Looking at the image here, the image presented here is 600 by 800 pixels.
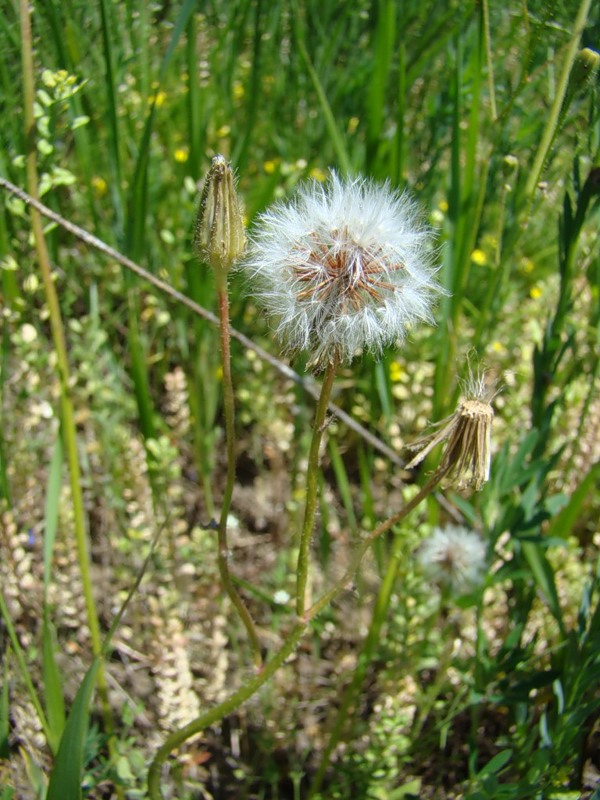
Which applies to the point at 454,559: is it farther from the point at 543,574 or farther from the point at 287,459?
the point at 287,459

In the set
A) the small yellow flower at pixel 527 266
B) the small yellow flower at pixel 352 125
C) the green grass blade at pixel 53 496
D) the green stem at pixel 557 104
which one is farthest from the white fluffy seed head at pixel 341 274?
the small yellow flower at pixel 527 266

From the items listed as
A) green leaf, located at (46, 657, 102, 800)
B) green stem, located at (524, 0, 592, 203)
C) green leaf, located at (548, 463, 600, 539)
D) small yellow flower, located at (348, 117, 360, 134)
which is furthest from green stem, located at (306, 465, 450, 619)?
small yellow flower, located at (348, 117, 360, 134)

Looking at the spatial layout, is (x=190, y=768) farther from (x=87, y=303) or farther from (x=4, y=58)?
(x=4, y=58)

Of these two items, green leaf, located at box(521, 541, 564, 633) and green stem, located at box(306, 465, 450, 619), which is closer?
green stem, located at box(306, 465, 450, 619)

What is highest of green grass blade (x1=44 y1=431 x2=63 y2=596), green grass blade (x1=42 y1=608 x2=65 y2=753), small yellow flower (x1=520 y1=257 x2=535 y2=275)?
small yellow flower (x1=520 y1=257 x2=535 y2=275)

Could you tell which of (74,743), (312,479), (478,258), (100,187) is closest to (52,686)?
(74,743)

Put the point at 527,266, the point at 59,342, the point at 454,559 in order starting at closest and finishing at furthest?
the point at 59,342 → the point at 454,559 → the point at 527,266

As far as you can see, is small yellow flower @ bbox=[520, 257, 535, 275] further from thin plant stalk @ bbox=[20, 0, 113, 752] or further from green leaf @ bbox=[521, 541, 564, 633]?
thin plant stalk @ bbox=[20, 0, 113, 752]
